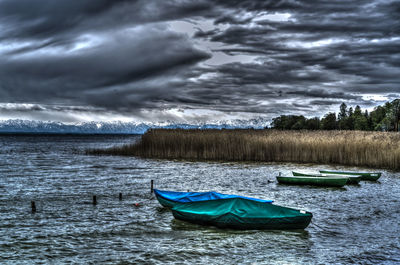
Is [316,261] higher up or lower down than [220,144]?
lower down

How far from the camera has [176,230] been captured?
1030 centimetres

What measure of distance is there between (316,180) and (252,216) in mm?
8855

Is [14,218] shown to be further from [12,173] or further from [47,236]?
[12,173]

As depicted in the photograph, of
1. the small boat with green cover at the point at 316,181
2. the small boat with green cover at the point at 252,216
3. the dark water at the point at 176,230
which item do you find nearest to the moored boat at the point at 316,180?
the small boat with green cover at the point at 316,181

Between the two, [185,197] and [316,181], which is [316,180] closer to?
[316,181]

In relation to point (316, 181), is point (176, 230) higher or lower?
lower

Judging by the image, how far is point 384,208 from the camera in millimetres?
13086

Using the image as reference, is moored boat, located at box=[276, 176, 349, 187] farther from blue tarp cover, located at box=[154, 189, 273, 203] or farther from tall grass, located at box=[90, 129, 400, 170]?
tall grass, located at box=[90, 129, 400, 170]

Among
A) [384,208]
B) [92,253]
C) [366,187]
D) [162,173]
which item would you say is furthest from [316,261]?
[162,173]

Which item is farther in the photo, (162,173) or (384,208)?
(162,173)

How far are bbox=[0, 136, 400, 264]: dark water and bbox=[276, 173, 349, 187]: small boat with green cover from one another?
393 millimetres

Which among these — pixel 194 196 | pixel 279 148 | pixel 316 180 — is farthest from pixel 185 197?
pixel 279 148

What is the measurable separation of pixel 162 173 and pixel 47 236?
43.0 ft

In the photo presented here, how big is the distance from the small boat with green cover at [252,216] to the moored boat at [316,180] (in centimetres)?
814
